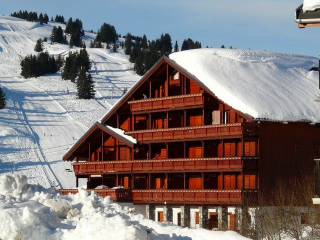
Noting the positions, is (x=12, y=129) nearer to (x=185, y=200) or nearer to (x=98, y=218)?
(x=185, y=200)

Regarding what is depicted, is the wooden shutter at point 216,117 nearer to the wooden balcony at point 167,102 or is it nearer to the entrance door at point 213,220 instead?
the wooden balcony at point 167,102

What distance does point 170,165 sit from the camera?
173ft

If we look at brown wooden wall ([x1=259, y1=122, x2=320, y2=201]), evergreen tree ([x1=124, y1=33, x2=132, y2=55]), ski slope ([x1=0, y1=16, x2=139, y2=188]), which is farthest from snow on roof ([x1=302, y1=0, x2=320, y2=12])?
evergreen tree ([x1=124, y1=33, x2=132, y2=55])

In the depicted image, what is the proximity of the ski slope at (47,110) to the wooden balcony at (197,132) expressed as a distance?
1711cm

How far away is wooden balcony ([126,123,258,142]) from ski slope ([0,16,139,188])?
17.1 meters

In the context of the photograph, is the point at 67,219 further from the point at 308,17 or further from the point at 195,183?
the point at 195,183

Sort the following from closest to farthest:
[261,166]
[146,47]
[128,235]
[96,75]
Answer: [128,235], [261,166], [96,75], [146,47]

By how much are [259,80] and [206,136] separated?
4369mm

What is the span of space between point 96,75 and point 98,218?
103m

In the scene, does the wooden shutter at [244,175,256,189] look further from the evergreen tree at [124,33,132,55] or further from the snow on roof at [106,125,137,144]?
the evergreen tree at [124,33,132,55]

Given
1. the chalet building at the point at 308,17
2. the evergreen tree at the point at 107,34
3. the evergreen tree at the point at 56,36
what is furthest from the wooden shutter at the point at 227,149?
the evergreen tree at the point at 107,34

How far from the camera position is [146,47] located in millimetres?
151875

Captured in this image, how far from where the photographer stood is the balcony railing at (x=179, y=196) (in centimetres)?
4855

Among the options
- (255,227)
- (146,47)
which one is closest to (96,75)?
(146,47)
